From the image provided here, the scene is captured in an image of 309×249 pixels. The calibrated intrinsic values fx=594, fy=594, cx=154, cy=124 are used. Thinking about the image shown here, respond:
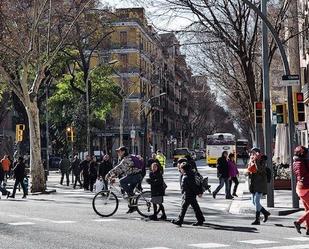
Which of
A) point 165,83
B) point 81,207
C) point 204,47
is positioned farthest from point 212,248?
point 165,83

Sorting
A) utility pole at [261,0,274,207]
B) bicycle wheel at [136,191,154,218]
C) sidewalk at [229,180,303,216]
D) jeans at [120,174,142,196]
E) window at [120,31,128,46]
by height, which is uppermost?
window at [120,31,128,46]

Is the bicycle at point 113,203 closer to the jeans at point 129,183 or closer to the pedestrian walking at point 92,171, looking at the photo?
the jeans at point 129,183

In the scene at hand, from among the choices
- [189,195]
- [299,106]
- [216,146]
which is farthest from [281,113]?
[216,146]

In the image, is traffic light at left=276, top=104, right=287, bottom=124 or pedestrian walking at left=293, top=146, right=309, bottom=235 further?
traffic light at left=276, top=104, right=287, bottom=124

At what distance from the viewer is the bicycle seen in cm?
1514

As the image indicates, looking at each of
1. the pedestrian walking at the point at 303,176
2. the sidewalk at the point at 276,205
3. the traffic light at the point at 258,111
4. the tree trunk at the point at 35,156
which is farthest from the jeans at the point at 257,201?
the tree trunk at the point at 35,156

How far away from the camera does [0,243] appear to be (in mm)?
10680

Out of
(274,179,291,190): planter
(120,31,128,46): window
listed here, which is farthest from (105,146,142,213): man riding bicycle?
(120,31,128,46): window

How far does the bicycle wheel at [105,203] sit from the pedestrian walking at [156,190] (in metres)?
1.23

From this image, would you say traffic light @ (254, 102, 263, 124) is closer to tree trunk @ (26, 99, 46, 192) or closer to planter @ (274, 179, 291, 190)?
planter @ (274, 179, 291, 190)

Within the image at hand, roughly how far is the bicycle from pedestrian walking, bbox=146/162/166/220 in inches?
15.9

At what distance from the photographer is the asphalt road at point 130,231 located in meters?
10.5

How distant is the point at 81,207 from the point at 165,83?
75728 mm

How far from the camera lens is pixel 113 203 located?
1543cm
